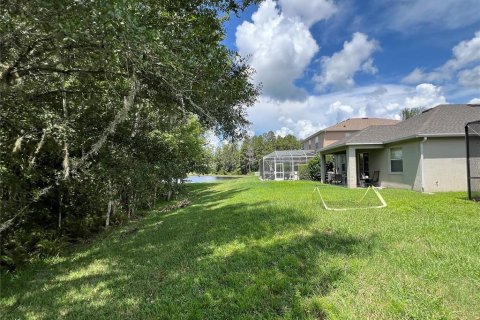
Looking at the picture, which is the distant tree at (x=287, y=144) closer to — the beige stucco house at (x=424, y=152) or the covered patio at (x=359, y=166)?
the covered patio at (x=359, y=166)

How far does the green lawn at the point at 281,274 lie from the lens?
352 cm

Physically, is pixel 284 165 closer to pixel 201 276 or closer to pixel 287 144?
pixel 201 276

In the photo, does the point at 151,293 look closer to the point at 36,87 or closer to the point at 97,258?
the point at 97,258

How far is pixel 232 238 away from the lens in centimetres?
696

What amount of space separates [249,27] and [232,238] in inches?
216

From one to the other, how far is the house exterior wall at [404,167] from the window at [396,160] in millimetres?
192

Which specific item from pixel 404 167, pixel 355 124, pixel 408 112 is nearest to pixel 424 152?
pixel 404 167

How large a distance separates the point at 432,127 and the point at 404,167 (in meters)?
2.28

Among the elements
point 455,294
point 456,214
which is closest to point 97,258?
point 455,294

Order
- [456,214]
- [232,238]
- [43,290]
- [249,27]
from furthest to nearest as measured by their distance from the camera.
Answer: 1. [249,27]
2. [456,214]
3. [232,238]
4. [43,290]

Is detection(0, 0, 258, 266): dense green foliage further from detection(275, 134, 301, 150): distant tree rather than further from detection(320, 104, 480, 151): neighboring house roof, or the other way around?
detection(275, 134, 301, 150): distant tree

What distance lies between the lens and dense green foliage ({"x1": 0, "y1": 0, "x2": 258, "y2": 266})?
3.96 metres

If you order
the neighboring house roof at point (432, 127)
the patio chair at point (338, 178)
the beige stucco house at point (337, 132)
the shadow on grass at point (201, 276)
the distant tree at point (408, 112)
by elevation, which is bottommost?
the shadow on grass at point (201, 276)

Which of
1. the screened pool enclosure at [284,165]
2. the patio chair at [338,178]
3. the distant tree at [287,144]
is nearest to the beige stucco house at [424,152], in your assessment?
the patio chair at [338,178]
